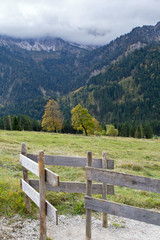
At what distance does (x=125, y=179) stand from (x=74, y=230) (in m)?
3.38

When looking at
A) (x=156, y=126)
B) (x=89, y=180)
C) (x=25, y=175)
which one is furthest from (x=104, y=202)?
(x=156, y=126)

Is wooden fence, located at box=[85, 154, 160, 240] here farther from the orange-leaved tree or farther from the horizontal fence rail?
the orange-leaved tree

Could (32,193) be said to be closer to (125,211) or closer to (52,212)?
(52,212)

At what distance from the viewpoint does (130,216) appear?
19.0 feet

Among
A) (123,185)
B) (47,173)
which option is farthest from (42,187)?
(123,185)

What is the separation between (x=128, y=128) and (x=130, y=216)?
4156 inches

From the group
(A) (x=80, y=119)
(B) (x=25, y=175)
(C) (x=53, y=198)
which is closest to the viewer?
Result: (B) (x=25, y=175)

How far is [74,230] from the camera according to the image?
25.2 feet

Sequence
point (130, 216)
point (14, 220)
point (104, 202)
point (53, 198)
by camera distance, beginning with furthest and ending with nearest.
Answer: point (53, 198), point (14, 220), point (104, 202), point (130, 216)

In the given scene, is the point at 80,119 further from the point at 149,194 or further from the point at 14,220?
the point at 14,220

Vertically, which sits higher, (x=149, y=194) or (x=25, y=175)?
(x=25, y=175)

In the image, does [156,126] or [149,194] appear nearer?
[149,194]

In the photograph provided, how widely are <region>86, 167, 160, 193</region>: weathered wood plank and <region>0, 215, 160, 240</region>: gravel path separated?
2.64m

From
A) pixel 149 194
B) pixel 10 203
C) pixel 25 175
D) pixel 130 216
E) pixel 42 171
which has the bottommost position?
pixel 149 194
